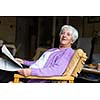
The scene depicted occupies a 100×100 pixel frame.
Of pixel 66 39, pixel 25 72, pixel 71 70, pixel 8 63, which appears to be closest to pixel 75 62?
pixel 71 70

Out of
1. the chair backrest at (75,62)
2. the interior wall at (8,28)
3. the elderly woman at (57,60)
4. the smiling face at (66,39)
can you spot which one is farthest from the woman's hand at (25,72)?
the interior wall at (8,28)

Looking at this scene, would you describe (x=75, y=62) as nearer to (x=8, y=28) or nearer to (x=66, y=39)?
(x=66, y=39)

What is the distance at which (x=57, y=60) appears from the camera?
7.46 ft

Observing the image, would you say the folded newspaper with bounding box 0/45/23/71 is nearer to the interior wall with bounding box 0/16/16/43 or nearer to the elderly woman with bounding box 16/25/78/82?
the elderly woman with bounding box 16/25/78/82

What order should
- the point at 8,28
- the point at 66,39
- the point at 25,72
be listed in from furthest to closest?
1. the point at 8,28
2. the point at 66,39
3. the point at 25,72

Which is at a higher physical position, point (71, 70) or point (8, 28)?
point (8, 28)

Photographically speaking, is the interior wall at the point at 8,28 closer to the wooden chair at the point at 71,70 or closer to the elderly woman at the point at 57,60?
the elderly woman at the point at 57,60

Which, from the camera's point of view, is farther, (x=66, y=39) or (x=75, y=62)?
(x=66, y=39)

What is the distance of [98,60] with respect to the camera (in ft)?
11.1

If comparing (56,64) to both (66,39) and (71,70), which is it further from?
(66,39)

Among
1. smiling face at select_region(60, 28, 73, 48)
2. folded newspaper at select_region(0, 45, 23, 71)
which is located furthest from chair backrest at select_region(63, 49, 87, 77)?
folded newspaper at select_region(0, 45, 23, 71)

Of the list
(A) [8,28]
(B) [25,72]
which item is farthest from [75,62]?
(A) [8,28]

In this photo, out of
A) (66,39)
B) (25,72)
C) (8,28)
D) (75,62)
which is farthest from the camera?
(8,28)
